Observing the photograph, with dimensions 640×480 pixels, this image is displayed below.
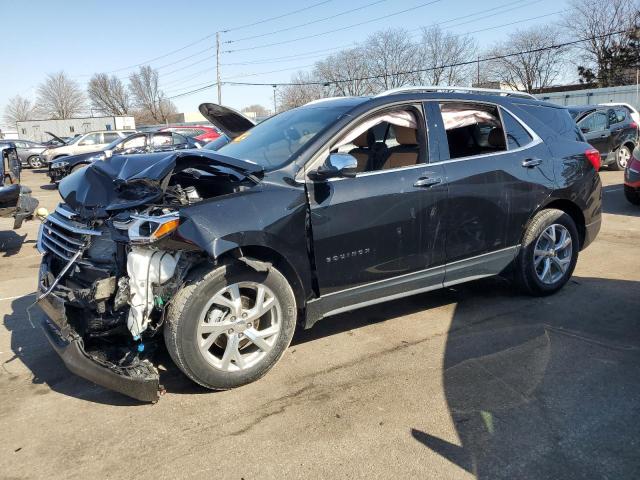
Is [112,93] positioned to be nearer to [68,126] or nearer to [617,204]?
[68,126]

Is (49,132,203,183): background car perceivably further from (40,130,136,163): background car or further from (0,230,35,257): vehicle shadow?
(0,230,35,257): vehicle shadow

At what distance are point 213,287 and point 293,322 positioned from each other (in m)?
0.65

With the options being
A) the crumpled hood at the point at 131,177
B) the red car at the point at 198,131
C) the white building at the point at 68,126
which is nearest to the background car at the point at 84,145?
the red car at the point at 198,131

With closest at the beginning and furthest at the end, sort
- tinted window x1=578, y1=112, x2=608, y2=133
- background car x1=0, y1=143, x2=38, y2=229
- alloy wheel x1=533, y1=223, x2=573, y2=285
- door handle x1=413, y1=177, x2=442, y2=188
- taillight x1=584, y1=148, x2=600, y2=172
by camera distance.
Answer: door handle x1=413, y1=177, x2=442, y2=188, alloy wheel x1=533, y1=223, x2=573, y2=285, taillight x1=584, y1=148, x2=600, y2=172, background car x1=0, y1=143, x2=38, y2=229, tinted window x1=578, y1=112, x2=608, y2=133

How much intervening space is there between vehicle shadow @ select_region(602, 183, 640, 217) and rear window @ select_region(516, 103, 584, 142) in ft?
15.5

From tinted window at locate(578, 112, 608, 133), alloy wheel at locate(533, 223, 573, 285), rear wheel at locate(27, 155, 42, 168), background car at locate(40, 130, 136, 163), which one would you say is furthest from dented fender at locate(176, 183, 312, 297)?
rear wheel at locate(27, 155, 42, 168)

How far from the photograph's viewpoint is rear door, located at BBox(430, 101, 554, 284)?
13.5 ft

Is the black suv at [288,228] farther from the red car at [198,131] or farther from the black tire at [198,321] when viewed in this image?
the red car at [198,131]

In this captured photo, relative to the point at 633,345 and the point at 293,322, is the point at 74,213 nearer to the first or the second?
the point at 293,322

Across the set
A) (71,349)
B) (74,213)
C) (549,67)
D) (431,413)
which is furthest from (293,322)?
(549,67)

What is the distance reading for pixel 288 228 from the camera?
3375 millimetres

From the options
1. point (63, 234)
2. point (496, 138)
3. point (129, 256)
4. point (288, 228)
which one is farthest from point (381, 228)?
point (63, 234)

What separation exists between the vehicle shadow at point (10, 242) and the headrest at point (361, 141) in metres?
6.25

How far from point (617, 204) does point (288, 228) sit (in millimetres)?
8838
